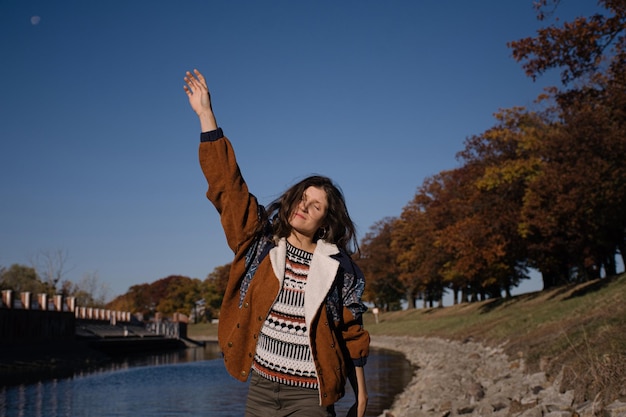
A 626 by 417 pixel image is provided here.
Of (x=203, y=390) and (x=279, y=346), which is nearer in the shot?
(x=279, y=346)

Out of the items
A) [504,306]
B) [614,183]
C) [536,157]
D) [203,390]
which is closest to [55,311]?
[203,390]

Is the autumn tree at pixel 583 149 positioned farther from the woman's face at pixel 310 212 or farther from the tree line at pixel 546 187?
the woman's face at pixel 310 212

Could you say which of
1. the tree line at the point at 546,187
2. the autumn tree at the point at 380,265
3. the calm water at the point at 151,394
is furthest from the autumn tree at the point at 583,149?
the autumn tree at the point at 380,265

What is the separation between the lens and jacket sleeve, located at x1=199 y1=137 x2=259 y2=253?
9.43ft

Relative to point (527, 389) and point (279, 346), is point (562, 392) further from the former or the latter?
point (279, 346)

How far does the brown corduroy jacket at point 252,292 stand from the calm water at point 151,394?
29.5 feet

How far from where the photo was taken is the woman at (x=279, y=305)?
2.87 meters

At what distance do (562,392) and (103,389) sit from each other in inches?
524

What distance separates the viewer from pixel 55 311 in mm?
32812

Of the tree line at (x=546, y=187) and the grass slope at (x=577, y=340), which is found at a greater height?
the tree line at (x=546, y=187)

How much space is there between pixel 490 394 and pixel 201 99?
8.73m

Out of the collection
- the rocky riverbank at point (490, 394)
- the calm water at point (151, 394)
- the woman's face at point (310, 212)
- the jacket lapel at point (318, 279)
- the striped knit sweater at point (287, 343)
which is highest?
the woman's face at point (310, 212)

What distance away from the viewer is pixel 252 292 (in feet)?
9.69

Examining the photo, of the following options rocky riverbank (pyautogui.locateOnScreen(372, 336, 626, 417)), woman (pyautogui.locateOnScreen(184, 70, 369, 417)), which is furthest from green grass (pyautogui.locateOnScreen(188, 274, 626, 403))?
woman (pyautogui.locateOnScreen(184, 70, 369, 417))
